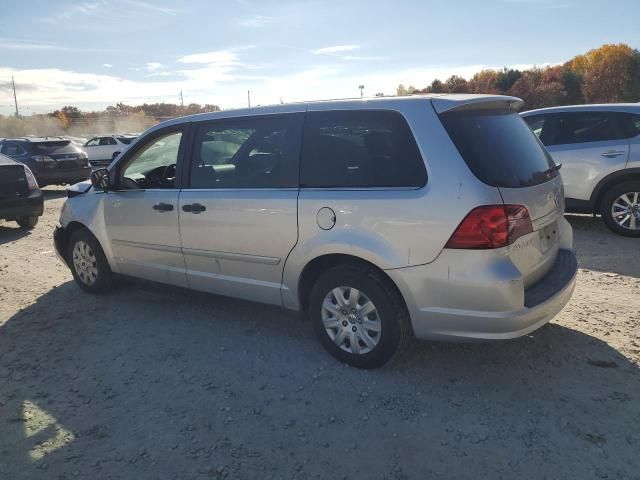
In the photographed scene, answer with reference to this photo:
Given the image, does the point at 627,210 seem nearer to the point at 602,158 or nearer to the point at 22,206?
the point at 602,158

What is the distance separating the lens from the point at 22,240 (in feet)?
27.4

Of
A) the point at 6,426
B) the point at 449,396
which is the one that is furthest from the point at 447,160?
the point at 6,426

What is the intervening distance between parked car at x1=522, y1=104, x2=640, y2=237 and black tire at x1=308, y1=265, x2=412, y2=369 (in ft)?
16.3

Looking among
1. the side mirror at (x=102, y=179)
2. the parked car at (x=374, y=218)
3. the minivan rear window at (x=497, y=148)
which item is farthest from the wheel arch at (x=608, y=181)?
the side mirror at (x=102, y=179)

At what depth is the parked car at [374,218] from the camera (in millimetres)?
3068

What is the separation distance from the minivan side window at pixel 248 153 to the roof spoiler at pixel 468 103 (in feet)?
3.29

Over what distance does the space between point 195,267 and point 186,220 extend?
40cm

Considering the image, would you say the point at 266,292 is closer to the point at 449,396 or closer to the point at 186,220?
the point at 186,220

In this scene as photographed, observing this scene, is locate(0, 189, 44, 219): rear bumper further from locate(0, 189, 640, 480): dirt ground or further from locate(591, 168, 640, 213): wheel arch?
locate(591, 168, 640, 213): wheel arch

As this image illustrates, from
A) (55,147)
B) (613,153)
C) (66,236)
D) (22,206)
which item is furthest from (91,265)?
(55,147)

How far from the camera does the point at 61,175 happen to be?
46.3 ft

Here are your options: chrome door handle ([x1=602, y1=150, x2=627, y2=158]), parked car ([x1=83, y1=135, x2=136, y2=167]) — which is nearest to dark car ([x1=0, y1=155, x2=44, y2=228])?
chrome door handle ([x1=602, y1=150, x2=627, y2=158])

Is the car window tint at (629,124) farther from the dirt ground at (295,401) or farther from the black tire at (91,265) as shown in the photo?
the black tire at (91,265)

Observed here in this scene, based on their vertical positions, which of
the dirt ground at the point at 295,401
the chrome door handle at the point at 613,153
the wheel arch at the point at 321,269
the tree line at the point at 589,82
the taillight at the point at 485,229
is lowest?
the dirt ground at the point at 295,401
